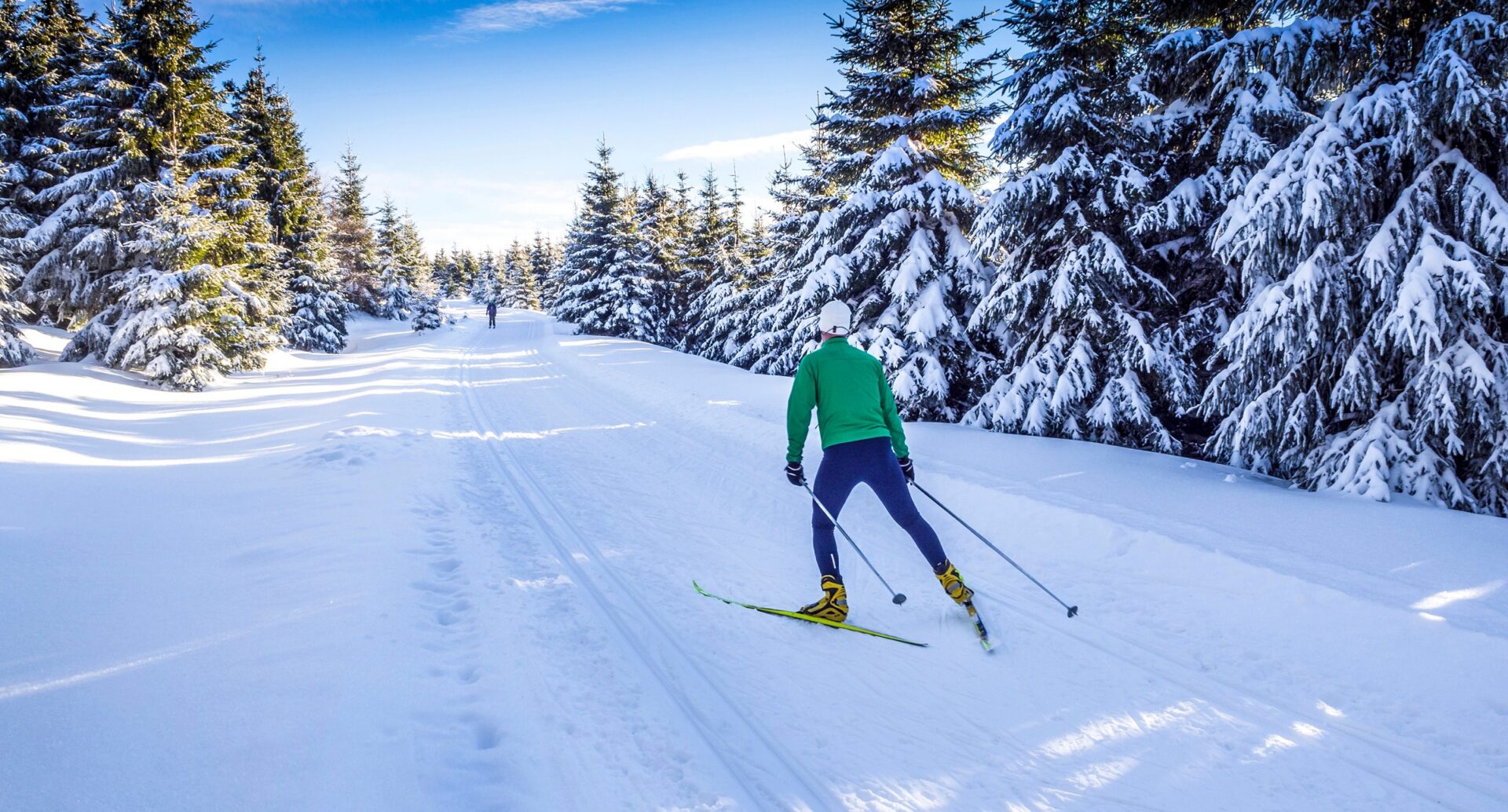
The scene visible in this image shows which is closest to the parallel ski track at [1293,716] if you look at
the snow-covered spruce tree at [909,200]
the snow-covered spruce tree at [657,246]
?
the snow-covered spruce tree at [909,200]

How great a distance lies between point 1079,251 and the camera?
9.16 metres

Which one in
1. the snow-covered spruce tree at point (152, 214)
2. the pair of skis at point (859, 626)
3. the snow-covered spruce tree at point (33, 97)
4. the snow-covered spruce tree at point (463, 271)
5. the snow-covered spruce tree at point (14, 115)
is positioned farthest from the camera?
the snow-covered spruce tree at point (463, 271)

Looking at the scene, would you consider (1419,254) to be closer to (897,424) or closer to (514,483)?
(897,424)

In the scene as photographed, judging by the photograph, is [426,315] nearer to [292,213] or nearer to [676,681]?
[292,213]

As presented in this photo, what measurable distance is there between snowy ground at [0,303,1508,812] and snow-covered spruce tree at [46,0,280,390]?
8.62 metres

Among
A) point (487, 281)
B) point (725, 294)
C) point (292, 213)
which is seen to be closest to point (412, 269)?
point (292, 213)

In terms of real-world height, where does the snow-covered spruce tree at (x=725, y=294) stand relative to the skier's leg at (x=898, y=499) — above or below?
above

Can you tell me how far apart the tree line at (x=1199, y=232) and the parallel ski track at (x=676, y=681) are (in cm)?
630

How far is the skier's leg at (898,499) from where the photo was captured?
429 cm

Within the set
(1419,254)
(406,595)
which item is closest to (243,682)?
(406,595)

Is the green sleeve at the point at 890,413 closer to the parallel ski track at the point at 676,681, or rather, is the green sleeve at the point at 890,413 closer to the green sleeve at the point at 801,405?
the green sleeve at the point at 801,405

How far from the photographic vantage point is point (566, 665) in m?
3.64

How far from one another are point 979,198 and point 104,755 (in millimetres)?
13757

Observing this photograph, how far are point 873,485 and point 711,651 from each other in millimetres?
1537
